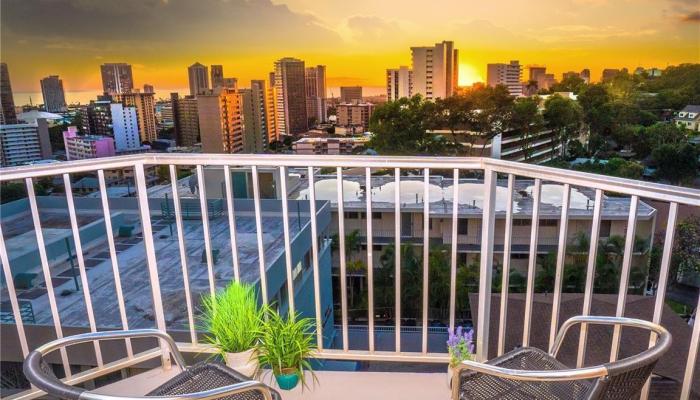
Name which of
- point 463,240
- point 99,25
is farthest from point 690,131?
point 99,25

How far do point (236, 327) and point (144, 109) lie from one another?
22147 mm

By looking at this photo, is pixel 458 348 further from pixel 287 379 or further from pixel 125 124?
pixel 125 124

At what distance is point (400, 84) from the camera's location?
969 inches

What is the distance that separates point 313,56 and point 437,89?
281 inches

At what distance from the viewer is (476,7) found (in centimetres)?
2139

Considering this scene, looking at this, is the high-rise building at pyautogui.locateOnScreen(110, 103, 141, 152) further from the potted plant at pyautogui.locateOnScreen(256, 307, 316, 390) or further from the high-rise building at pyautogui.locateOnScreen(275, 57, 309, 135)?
the potted plant at pyautogui.locateOnScreen(256, 307, 316, 390)

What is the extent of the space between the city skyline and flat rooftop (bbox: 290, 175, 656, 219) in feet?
24.6

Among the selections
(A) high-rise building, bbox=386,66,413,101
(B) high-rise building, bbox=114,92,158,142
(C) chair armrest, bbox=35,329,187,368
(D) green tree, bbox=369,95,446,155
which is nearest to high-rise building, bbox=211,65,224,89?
(B) high-rise building, bbox=114,92,158,142

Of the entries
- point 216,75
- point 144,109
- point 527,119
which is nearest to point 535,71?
point 527,119

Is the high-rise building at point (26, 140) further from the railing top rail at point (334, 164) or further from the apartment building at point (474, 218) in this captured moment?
the apartment building at point (474, 218)

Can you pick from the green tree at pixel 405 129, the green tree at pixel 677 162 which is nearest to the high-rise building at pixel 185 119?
the green tree at pixel 405 129

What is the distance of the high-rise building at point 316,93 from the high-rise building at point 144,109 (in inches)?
351

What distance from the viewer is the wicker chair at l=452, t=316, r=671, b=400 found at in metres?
1.24

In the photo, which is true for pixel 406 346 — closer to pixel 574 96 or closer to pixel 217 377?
pixel 217 377
